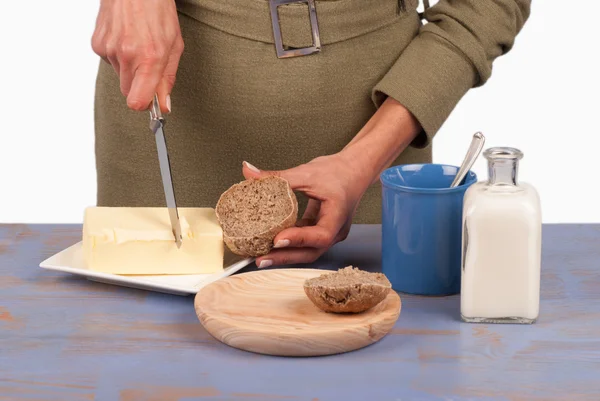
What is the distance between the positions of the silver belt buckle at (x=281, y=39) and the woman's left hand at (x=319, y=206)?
0.95ft

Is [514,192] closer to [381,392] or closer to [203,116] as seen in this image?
[381,392]

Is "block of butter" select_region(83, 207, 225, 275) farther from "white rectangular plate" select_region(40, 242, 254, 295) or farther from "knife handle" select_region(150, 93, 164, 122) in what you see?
"knife handle" select_region(150, 93, 164, 122)

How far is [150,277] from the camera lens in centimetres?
147

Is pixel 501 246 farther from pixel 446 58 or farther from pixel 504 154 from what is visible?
pixel 446 58

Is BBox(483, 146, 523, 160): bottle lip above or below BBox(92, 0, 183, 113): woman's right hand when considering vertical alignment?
below

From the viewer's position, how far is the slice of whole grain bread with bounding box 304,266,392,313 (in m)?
1.26

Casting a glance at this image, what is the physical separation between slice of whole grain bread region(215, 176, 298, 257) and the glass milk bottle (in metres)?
0.33

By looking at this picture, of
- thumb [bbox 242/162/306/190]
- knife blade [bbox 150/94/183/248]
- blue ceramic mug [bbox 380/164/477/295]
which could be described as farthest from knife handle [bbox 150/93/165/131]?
blue ceramic mug [bbox 380/164/477/295]

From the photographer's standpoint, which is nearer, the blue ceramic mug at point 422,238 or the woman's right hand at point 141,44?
the blue ceramic mug at point 422,238

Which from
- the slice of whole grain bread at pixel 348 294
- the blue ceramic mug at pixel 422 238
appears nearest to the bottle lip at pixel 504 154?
the blue ceramic mug at pixel 422 238

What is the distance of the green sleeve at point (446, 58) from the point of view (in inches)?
72.2

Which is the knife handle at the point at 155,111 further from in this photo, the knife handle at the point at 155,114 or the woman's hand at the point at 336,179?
the woman's hand at the point at 336,179

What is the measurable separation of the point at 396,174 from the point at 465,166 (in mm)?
128

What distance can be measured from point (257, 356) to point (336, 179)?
0.48m
